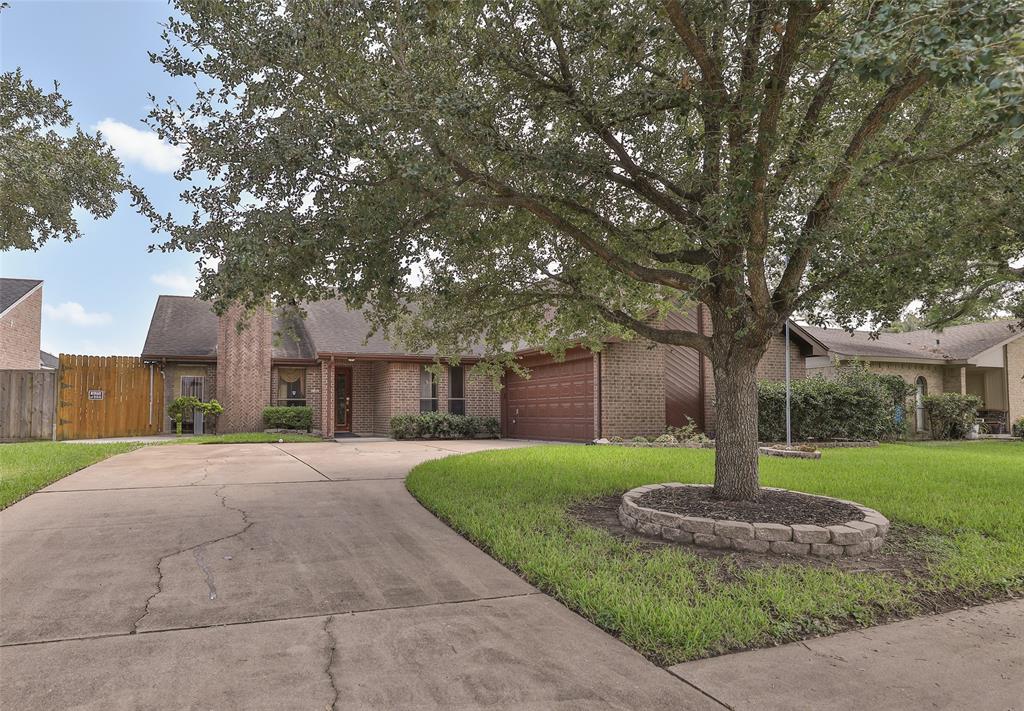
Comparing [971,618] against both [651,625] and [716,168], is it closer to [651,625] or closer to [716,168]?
[651,625]

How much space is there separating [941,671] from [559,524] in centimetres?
326

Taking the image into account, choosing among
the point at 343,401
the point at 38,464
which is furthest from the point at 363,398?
the point at 38,464

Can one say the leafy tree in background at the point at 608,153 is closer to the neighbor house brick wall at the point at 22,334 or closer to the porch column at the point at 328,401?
the porch column at the point at 328,401

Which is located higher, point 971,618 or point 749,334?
point 749,334

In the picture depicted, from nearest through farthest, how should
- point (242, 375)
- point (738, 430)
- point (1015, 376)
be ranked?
point (738, 430)
point (242, 375)
point (1015, 376)

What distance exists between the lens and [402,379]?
1948 centimetres

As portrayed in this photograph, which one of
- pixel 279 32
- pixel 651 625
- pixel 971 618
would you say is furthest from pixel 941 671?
pixel 279 32

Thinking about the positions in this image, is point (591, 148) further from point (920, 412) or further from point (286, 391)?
point (920, 412)

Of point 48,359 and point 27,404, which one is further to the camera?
point 48,359

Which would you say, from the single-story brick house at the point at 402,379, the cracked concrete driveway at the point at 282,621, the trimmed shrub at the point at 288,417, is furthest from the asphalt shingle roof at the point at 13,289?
the cracked concrete driveway at the point at 282,621

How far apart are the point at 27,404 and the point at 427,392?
11010mm

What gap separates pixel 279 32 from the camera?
207 inches

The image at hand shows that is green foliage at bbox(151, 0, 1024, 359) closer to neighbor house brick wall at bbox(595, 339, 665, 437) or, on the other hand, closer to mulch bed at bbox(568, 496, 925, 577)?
mulch bed at bbox(568, 496, 925, 577)

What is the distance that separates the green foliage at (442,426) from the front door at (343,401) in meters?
3.78
